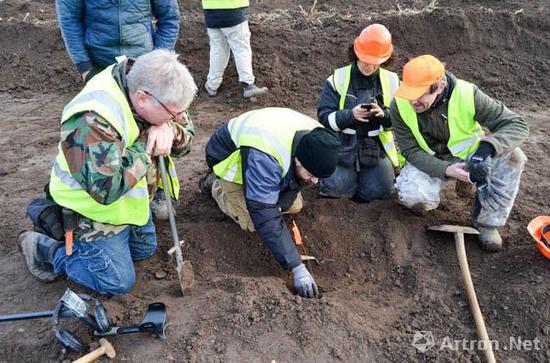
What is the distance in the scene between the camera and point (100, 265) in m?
3.21

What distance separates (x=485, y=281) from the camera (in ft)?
11.0

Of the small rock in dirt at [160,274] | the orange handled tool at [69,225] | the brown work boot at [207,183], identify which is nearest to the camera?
the orange handled tool at [69,225]

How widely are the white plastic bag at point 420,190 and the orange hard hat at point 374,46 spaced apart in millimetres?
921

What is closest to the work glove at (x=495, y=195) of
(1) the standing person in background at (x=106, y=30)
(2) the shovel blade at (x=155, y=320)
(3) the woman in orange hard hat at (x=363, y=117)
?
(3) the woman in orange hard hat at (x=363, y=117)

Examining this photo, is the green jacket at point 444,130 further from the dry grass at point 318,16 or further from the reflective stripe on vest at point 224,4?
the dry grass at point 318,16

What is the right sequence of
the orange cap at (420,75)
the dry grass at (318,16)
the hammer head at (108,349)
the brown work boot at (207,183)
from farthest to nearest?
the dry grass at (318,16)
the brown work boot at (207,183)
the orange cap at (420,75)
the hammer head at (108,349)

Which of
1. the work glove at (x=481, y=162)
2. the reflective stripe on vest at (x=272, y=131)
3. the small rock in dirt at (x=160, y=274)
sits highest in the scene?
the reflective stripe on vest at (x=272, y=131)

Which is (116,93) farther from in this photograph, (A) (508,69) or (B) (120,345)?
(A) (508,69)

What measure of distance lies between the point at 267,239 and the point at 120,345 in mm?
1043

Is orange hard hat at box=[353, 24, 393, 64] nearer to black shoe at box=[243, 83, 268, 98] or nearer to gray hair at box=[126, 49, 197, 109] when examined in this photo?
gray hair at box=[126, 49, 197, 109]

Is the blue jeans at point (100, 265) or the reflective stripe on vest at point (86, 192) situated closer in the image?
the reflective stripe on vest at point (86, 192)

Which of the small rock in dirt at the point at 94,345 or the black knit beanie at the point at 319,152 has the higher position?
the black knit beanie at the point at 319,152

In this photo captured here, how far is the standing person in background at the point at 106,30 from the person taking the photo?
13.1 ft

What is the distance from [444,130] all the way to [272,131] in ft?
4.51
